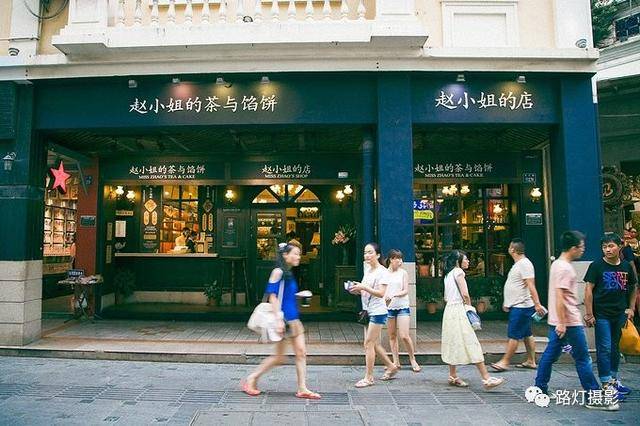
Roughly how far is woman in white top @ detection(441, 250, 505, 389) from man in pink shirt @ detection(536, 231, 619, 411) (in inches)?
33.1

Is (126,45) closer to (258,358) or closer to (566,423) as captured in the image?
(258,358)

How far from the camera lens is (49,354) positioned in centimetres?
717

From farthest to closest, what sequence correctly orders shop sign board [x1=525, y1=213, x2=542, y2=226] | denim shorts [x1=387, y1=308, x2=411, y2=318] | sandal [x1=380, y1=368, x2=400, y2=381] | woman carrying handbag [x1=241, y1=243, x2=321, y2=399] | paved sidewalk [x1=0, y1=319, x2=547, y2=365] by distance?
shop sign board [x1=525, y1=213, x2=542, y2=226] < paved sidewalk [x1=0, y1=319, x2=547, y2=365] < denim shorts [x1=387, y1=308, x2=411, y2=318] < sandal [x1=380, y1=368, x2=400, y2=381] < woman carrying handbag [x1=241, y1=243, x2=321, y2=399]

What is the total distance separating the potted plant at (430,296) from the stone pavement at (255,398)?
317 centimetres

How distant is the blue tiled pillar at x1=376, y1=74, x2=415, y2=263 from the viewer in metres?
7.31

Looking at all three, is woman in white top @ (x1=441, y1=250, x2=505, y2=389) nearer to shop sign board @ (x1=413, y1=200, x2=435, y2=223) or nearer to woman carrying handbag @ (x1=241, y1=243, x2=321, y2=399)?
woman carrying handbag @ (x1=241, y1=243, x2=321, y2=399)

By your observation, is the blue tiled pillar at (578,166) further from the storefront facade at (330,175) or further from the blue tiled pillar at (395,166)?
the blue tiled pillar at (395,166)

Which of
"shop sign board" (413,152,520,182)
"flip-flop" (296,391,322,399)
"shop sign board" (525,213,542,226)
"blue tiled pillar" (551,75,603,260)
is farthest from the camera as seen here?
"shop sign board" (525,213,542,226)

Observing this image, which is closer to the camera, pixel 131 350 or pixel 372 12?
pixel 131 350

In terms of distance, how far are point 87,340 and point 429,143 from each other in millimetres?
8074

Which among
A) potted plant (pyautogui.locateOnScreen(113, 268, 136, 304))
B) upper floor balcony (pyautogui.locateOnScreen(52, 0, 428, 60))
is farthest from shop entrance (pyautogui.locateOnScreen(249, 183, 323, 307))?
upper floor balcony (pyautogui.locateOnScreen(52, 0, 428, 60))

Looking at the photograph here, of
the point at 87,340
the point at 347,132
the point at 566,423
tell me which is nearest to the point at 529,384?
the point at 566,423

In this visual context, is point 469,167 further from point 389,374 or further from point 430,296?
point 389,374

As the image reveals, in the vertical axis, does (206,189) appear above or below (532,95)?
below
